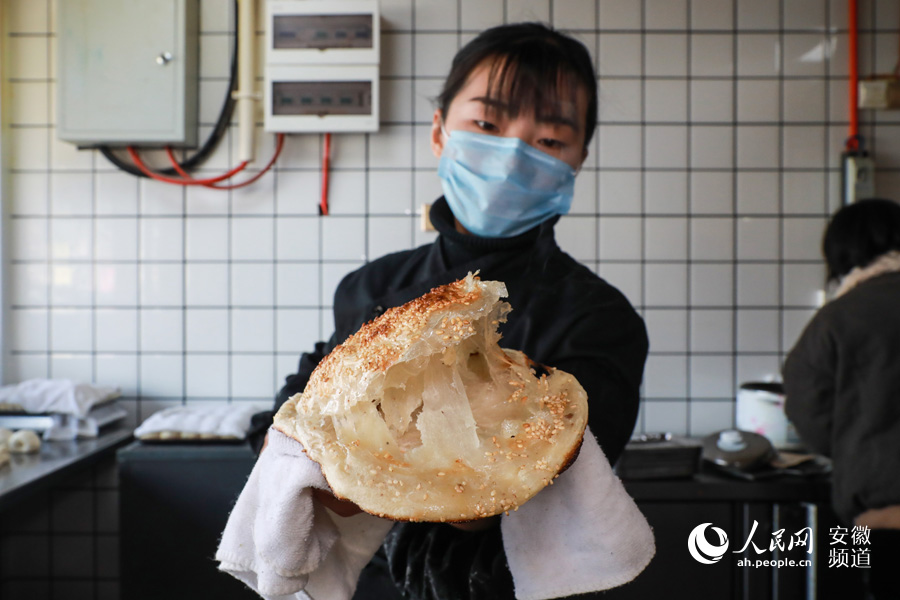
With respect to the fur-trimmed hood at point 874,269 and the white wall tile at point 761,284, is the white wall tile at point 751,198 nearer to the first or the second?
the white wall tile at point 761,284

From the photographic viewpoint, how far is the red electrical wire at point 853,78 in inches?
92.1

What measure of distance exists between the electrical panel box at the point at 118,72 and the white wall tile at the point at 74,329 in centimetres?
65

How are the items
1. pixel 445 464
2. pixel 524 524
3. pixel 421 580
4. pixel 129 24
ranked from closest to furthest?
pixel 445 464, pixel 524 524, pixel 421 580, pixel 129 24

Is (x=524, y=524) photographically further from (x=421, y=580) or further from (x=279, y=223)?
(x=279, y=223)

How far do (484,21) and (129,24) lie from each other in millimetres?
1227

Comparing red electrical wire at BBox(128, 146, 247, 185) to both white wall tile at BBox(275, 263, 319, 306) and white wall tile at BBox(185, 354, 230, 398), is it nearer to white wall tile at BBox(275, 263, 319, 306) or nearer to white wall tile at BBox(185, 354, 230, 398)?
white wall tile at BBox(275, 263, 319, 306)

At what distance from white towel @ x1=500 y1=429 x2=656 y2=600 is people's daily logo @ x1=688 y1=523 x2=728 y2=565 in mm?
1243

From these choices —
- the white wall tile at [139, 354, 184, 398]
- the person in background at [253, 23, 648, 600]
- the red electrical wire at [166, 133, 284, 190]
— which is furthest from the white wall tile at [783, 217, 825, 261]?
the white wall tile at [139, 354, 184, 398]

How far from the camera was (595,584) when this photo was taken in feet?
2.33

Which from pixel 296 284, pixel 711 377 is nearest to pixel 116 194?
pixel 296 284

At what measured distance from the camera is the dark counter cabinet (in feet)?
6.02

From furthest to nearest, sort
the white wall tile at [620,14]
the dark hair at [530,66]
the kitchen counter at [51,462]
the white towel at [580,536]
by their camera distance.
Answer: the white wall tile at [620,14], the kitchen counter at [51,462], the dark hair at [530,66], the white towel at [580,536]

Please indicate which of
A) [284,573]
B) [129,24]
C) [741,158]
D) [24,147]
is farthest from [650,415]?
[24,147]

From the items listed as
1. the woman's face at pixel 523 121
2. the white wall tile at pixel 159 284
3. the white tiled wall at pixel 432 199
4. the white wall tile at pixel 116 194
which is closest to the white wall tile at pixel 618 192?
the white tiled wall at pixel 432 199
